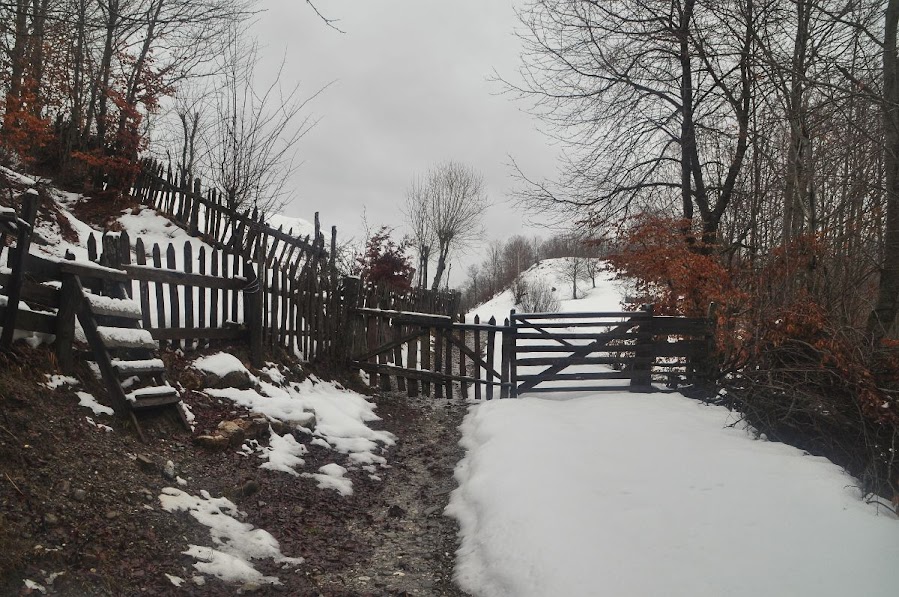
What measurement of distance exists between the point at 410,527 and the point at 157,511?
1.94 meters

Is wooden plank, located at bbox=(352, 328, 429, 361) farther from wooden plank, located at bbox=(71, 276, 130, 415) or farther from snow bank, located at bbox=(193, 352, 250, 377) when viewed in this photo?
wooden plank, located at bbox=(71, 276, 130, 415)

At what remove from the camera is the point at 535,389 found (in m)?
8.48

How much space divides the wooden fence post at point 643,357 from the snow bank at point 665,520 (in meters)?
2.82

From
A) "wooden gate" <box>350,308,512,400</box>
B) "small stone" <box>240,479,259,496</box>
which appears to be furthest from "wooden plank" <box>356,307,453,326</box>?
"small stone" <box>240,479,259,496</box>

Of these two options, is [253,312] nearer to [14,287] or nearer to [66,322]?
[66,322]

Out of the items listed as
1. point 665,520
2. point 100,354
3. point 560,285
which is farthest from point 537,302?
point 100,354

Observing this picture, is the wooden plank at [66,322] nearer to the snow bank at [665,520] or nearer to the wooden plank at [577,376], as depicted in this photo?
the snow bank at [665,520]

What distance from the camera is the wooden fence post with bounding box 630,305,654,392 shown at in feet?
27.4

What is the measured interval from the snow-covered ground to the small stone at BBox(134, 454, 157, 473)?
233 centimetres

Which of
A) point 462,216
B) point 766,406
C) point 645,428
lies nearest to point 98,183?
point 645,428

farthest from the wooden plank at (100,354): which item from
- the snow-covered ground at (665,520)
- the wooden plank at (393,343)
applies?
the wooden plank at (393,343)

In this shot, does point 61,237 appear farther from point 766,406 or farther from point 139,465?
point 766,406

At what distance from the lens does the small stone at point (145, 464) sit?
3650mm

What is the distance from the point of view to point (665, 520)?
354cm
